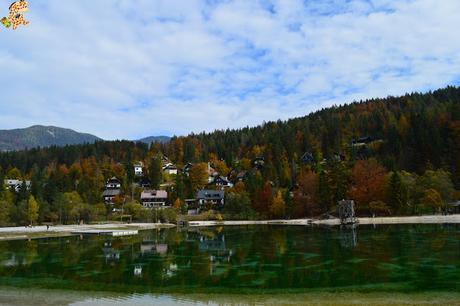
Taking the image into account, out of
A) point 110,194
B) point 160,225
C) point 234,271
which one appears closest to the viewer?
point 234,271

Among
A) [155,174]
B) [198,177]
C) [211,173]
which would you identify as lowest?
[198,177]

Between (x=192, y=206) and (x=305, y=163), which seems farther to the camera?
(x=305, y=163)

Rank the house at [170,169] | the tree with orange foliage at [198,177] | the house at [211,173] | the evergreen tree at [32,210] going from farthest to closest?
the house at [170,169], the house at [211,173], the tree with orange foliage at [198,177], the evergreen tree at [32,210]

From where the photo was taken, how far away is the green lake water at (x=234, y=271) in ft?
66.7

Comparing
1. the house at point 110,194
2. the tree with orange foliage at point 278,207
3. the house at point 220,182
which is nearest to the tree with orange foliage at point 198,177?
the house at point 220,182

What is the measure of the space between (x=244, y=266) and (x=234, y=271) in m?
2.17

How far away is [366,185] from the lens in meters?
81.6

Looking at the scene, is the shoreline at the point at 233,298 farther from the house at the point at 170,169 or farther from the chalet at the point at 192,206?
the house at the point at 170,169

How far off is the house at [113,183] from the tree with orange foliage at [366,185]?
69687mm

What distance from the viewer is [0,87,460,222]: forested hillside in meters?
80.8

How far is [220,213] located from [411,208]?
40.7m

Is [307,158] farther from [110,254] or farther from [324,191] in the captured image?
[110,254]

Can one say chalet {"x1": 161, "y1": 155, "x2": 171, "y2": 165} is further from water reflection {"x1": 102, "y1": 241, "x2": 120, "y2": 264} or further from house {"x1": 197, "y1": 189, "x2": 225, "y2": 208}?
water reflection {"x1": 102, "y1": 241, "x2": 120, "y2": 264}

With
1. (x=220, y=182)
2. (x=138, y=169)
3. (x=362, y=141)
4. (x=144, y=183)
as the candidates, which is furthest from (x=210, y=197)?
(x=362, y=141)
